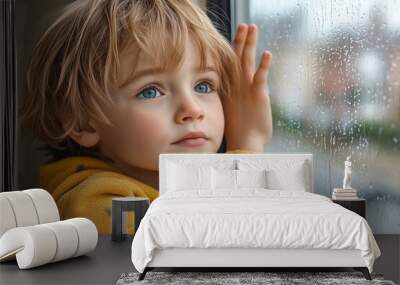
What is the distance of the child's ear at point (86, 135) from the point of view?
646cm

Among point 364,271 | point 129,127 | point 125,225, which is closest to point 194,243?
point 364,271

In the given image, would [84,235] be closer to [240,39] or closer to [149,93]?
[149,93]

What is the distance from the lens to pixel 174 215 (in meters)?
4.42

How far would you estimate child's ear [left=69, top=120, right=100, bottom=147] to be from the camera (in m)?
6.46

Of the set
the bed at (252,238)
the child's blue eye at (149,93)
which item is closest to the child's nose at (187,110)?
the child's blue eye at (149,93)

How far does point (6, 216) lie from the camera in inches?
195

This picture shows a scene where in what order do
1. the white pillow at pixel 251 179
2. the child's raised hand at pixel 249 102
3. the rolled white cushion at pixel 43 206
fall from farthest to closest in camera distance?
1. the child's raised hand at pixel 249 102
2. the white pillow at pixel 251 179
3. the rolled white cushion at pixel 43 206

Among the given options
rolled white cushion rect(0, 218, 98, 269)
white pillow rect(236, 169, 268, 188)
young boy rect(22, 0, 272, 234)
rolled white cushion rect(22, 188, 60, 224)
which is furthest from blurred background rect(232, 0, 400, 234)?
rolled white cushion rect(0, 218, 98, 269)

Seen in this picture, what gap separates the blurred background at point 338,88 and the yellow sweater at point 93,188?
1.38 metres

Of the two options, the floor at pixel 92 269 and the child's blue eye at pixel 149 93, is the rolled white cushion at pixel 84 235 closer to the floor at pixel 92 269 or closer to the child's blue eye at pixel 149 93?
the floor at pixel 92 269

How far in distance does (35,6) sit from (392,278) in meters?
4.00

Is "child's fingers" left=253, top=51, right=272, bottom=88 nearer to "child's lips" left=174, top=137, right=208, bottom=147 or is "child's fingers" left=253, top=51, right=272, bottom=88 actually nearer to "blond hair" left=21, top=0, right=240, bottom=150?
"blond hair" left=21, top=0, right=240, bottom=150

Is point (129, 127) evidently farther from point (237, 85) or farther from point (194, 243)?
point (194, 243)

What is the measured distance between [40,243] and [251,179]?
1909 mm
